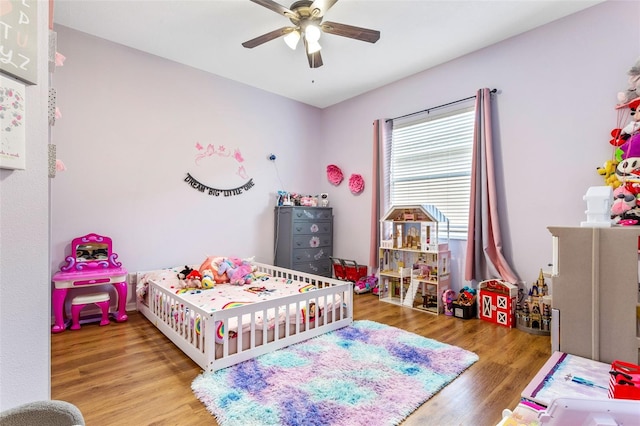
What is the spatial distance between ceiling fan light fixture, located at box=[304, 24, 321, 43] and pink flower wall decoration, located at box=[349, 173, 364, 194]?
2315mm

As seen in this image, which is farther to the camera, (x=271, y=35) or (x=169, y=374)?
(x=271, y=35)

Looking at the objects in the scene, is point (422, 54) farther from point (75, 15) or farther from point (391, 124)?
point (75, 15)

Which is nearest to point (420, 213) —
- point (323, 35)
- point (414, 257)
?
point (414, 257)

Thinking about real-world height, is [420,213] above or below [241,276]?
above

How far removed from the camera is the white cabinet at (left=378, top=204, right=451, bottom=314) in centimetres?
348

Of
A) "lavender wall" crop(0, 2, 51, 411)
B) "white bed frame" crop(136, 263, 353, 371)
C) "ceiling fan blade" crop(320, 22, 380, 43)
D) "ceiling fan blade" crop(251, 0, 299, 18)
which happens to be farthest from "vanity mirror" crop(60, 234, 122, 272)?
"ceiling fan blade" crop(320, 22, 380, 43)

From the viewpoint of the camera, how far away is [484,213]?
318 cm

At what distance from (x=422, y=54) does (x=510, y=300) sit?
2.70 metres

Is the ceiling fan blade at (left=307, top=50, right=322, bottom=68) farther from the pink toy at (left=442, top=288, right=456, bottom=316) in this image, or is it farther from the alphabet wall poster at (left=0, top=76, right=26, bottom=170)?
the pink toy at (left=442, top=288, right=456, bottom=316)

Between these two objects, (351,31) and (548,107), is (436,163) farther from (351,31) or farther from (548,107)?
(351,31)

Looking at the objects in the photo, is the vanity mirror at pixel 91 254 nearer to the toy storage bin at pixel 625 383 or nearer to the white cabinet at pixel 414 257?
the white cabinet at pixel 414 257

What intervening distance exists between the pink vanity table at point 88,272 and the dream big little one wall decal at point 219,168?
3.79ft

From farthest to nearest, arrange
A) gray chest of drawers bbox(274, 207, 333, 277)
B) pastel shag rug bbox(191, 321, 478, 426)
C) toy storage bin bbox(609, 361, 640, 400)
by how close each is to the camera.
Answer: gray chest of drawers bbox(274, 207, 333, 277), pastel shag rug bbox(191, 321, 478, 426), toy storage bin bbox(609, 361, 640, 400)

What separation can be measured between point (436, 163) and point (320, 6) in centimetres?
229
